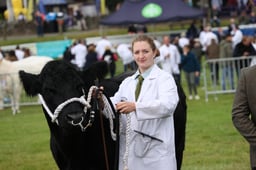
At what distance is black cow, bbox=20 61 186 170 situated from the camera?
275 inches

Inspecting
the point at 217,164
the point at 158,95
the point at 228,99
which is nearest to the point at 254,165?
the point at 158,95

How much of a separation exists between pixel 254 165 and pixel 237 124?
0.37 m

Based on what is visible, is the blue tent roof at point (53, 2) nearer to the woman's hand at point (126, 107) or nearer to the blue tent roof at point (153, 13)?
the blue tent roof at point (153, 13)

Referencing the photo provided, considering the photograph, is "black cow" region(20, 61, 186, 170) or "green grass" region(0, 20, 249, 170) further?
"green grass" region(0, 20, 249, 170)

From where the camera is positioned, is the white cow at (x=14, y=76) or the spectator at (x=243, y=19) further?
the spectator at (x=243, y=19)

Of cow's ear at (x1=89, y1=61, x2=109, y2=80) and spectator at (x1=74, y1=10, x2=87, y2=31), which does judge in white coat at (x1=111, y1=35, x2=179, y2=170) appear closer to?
cow's ear at (x1=89, y1=61, x2=109, y2=80)

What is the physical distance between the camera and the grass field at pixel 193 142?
12.4 metres

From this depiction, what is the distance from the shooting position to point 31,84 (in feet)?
24.5

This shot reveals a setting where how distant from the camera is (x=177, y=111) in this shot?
885 cm

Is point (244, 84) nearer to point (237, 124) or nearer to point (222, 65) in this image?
point (237, 124)

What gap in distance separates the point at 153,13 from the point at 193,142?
24913 millimetres

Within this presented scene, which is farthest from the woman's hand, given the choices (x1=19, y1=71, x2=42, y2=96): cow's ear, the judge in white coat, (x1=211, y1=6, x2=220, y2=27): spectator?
(x1=211, y1=6, x2=220, y2=27): spectator

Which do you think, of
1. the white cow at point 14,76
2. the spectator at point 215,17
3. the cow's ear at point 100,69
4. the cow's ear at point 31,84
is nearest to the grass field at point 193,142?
the white cow at point 14,76

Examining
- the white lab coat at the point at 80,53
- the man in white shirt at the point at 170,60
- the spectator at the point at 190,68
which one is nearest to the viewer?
the spectator at the point at 190,68
